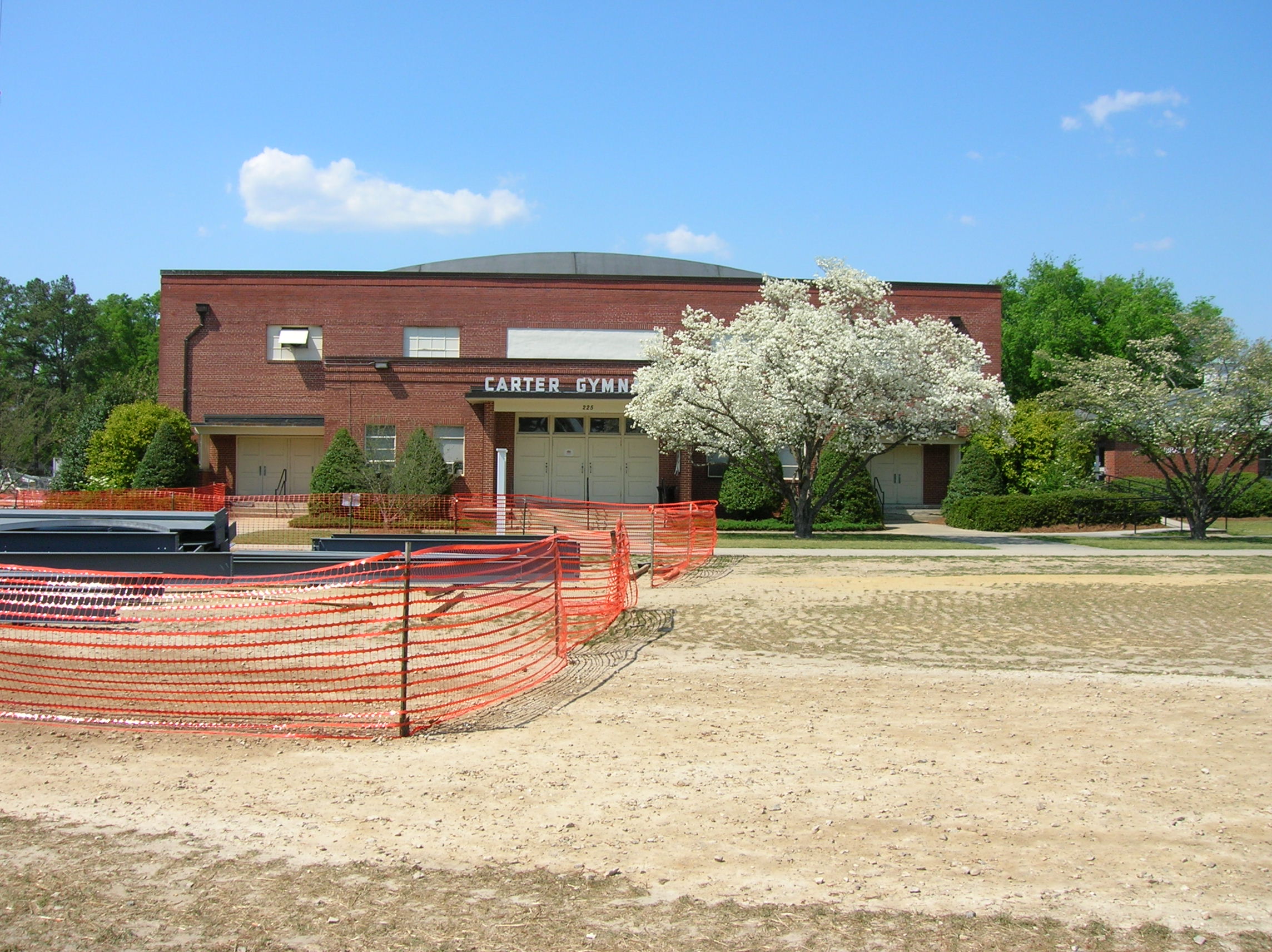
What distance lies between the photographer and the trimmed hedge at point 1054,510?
28.5m

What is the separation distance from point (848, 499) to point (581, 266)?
72.7ft

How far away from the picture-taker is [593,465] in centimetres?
3331

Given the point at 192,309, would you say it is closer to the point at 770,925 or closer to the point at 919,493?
the point at 919,493

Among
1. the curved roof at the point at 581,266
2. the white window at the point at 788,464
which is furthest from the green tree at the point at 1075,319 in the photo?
the white window at the point at 788,464

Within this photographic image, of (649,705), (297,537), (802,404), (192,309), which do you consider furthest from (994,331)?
(649,705)

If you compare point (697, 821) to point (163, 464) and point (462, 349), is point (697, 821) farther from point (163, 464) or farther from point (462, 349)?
point (462, 349)

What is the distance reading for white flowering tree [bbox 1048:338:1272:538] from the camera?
24.8 meters

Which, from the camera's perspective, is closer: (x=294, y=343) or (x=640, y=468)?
(x=640, y=468)

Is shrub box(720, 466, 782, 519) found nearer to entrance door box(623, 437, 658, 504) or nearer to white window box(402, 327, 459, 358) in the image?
entrance door box(623, 437, 658, 504)

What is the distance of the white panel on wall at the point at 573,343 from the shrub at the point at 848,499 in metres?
8.34

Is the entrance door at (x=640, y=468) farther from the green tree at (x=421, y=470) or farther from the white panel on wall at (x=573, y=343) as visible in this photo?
the green tree at (x=421, y=470)

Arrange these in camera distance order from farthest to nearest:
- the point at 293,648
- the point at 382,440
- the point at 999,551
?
the point at 382,440, the point at 999,551, the point at 293,648

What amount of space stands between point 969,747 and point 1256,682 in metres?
3.86

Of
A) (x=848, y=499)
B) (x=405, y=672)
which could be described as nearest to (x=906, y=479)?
(x=848, y=499)
